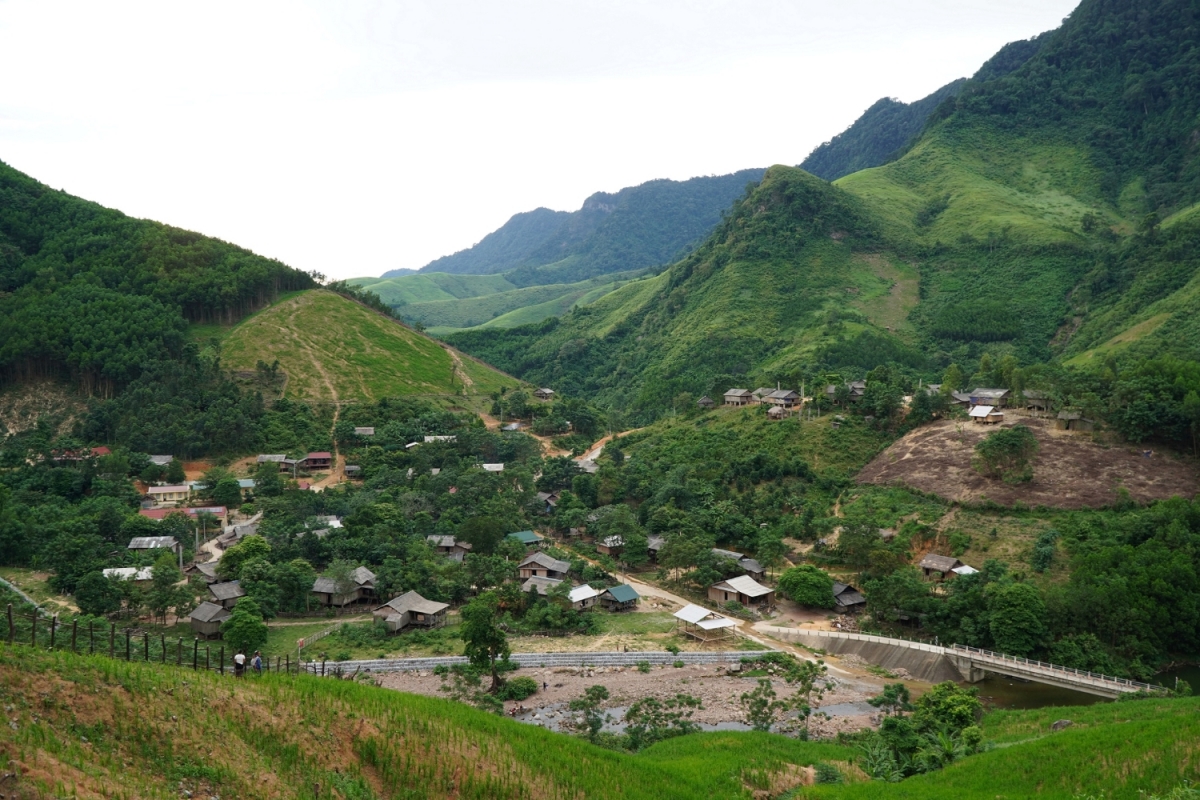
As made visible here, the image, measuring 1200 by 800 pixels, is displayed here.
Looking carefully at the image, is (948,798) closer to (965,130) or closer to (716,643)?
(716,643)

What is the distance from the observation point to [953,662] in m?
34.8

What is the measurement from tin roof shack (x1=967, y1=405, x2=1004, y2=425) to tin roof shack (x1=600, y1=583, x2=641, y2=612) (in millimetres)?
29587

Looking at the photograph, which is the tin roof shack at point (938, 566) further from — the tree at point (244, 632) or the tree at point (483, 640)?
the tree at point (244, 632)

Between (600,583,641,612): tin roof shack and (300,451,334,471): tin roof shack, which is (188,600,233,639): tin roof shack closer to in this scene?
(600,583,641,612): tin roof shack

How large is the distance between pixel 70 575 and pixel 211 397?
34.2 m

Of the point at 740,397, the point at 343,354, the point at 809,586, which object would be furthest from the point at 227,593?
the point at 343,354

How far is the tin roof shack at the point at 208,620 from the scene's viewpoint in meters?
36.5

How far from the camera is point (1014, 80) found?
489 ft

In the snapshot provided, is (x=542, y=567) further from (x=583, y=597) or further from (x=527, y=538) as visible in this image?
(x=527, y=538)

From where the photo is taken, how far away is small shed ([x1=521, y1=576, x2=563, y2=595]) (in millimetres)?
42094

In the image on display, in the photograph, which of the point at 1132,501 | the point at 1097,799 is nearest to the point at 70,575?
the point at 1097,799

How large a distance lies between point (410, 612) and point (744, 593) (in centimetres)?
1793

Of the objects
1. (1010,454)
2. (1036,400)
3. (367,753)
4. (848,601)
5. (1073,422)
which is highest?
(1036,400)

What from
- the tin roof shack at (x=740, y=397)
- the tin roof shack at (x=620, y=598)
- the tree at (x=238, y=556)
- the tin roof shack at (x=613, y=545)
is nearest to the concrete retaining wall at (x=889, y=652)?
the tin roof shack at (x=620, y=598)
